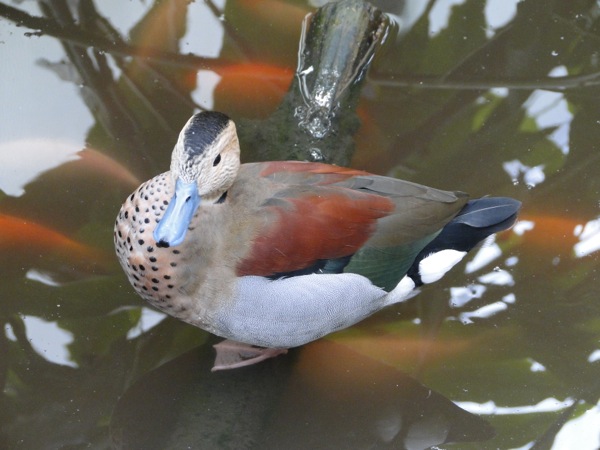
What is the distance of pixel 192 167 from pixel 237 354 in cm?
101

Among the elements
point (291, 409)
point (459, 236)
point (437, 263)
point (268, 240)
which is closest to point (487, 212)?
point (459, 236)

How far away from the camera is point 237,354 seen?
3238 mm

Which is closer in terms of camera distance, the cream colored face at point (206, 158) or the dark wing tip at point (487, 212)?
the cream colored face at point (206, 158)

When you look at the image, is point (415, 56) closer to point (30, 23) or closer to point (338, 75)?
point (338, 75)

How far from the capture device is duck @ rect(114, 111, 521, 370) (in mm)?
2723

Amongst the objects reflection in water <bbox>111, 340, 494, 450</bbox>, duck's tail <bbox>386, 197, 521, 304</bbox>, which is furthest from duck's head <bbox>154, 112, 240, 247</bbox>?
duck's tail <bbox>386, 197, 521, 304</bbox>

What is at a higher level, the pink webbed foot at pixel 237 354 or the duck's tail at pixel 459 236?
the duck's tail at pixel 459 236

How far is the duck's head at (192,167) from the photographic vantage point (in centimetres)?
251

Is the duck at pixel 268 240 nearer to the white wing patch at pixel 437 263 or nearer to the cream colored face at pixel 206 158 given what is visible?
the cream colored face at pixel 206 158

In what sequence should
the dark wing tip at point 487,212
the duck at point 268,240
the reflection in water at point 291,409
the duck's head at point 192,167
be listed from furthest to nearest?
the dark wing tip at point 487,212, the reflection in water at point 291,409, the duck at point 268,240, the duck's head at point 192,167

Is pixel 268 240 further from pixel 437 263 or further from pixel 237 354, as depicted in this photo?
pixel 437 263

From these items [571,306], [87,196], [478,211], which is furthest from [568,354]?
[87,196]

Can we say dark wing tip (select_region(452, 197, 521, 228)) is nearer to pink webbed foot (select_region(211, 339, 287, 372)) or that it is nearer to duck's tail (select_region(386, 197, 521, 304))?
duck's tail (select_region(386, 197, 521, 304))

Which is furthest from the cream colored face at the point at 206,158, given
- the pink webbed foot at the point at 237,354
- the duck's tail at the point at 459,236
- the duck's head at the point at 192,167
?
the duck's tail at the point at 459,236
